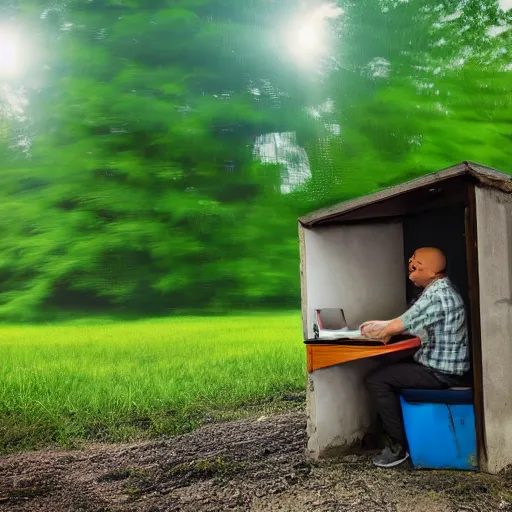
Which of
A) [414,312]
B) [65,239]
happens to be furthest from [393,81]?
[414,312]

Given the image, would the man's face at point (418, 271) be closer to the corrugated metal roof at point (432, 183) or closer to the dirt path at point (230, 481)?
the corrugated metal roof at point (432, 183)

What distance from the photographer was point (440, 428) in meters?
2.85

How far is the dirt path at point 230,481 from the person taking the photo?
2.68 metres

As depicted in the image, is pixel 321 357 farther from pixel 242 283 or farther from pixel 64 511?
pixel 242 283

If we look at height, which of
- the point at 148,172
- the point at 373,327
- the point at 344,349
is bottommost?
the point at 344,349

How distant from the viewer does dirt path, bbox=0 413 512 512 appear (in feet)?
8.79

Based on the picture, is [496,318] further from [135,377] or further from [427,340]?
[135,377]

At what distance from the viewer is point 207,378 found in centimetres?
517

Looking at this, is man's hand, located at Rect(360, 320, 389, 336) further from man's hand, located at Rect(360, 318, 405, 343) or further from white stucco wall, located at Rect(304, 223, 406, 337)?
white stucco wall, located at Rect(304, 223, 406, 337)

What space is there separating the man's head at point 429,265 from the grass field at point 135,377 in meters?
2.21

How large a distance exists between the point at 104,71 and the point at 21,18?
3.42 ft

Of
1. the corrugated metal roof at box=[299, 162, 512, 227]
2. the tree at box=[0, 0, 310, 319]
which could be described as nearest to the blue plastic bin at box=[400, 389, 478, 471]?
the corrugated metal roof at box=[299, 162, 512, 227]

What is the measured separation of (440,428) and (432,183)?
1.12 meters

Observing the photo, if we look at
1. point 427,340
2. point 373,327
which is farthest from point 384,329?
point 427,340
